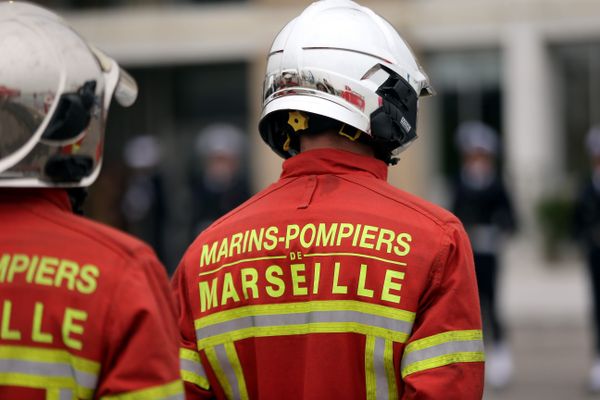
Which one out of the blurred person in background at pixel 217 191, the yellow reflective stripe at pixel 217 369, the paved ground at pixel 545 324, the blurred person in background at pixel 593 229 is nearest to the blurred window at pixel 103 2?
the paved ground at pixel 545 324

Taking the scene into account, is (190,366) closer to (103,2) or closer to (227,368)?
(227,368)

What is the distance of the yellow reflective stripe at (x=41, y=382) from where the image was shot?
2.58 meters

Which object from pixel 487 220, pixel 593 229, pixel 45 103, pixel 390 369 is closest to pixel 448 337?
pixel 390 369

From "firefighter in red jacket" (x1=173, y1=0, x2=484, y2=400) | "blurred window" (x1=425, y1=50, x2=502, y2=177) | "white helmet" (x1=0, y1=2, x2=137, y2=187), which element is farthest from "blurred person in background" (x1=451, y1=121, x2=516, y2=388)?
"blurred window" (x1=425, y1=50, x2=502, y2=177)

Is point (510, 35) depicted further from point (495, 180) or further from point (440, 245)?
point (440, 245)

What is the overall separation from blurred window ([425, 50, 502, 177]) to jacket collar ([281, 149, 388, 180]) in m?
17.4

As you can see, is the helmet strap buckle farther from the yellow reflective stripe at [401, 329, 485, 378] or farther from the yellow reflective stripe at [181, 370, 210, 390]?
the yellow reflective stripe at [181, 370, 210, 390]

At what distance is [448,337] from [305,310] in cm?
34

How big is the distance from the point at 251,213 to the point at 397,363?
20.6 inches

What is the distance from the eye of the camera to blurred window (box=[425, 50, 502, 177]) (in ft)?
67.9

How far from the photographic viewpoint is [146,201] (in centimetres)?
1514

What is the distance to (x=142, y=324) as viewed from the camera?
2.57 m

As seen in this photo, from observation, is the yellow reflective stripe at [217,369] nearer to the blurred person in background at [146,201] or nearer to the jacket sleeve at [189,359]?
the jacket sleeve at [189,359]

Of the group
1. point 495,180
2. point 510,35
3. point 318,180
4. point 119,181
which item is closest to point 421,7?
point 510,35
